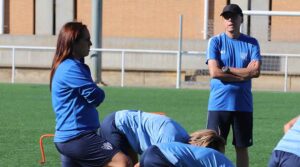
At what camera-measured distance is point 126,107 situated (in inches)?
645

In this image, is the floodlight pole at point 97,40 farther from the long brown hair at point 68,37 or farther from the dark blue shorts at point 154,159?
the dark blue shorts at point 154,159

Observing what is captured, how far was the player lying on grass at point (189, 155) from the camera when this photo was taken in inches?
219

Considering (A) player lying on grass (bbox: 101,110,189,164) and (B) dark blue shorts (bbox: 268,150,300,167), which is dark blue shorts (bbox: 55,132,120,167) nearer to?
(A) player lying on grass (bbox: 101,110,189,164)

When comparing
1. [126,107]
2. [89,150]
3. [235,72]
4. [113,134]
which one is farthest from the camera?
[126,107]

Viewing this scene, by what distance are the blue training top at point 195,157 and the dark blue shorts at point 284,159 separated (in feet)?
1.28

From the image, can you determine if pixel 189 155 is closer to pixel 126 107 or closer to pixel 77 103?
pixel 77 103

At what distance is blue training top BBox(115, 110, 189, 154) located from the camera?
244 inches

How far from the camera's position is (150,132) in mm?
6430

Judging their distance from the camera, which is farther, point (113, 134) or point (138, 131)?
point (113, 134)

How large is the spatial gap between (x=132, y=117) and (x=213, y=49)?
203 centimetres

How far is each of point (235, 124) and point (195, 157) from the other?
2.97 meters

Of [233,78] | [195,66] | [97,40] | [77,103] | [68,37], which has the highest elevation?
[68,37]

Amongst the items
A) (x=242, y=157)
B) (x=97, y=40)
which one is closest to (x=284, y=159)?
(x=242, y=157)

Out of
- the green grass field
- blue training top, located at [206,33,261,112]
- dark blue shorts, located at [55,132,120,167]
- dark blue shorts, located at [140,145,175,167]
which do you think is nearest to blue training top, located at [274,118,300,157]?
dark blue shorts, located at [140,145,175,167]
